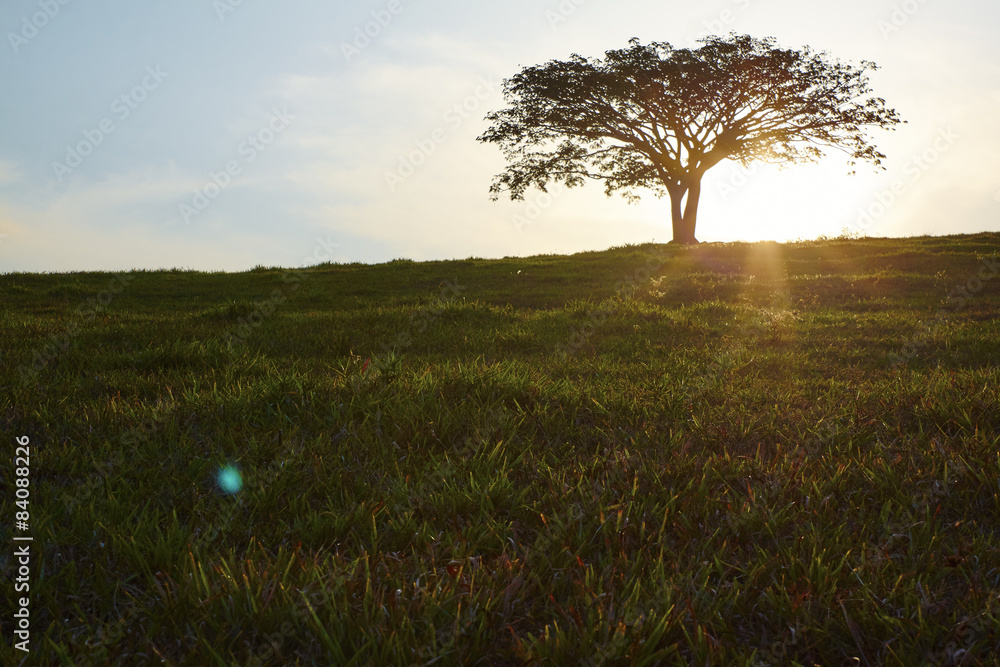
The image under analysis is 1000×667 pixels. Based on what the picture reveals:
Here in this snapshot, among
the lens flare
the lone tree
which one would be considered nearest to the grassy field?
the lens flare

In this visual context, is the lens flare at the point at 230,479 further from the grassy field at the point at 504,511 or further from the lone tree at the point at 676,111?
the lone tree at the point at 676,111

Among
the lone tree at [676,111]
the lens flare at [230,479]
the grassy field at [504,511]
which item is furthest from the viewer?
the lone tree at [676,111]

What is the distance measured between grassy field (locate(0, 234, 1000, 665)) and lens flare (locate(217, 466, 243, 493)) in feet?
0.13

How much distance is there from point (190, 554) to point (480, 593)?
1.09 m

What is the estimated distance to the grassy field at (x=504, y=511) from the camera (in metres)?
1.99

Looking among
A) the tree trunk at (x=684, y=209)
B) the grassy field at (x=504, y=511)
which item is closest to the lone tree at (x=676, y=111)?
the tree trunk at (x=684, y=209)

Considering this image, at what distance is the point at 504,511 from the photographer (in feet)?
9.54

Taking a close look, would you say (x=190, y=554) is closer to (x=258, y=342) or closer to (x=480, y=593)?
(x=480, y=593)

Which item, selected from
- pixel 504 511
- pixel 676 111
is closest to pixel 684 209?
pixel 676 111

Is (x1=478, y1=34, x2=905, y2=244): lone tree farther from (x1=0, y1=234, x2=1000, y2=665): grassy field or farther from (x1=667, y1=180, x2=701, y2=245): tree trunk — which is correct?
(x1=0, y1=234, x2=1000, y2=665): grassy field

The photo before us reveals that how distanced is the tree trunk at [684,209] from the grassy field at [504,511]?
26.9 m

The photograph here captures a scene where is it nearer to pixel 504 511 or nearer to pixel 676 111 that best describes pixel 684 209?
pixel 676 111

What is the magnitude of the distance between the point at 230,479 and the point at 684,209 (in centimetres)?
3312

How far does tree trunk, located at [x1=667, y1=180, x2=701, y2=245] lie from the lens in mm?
32406
